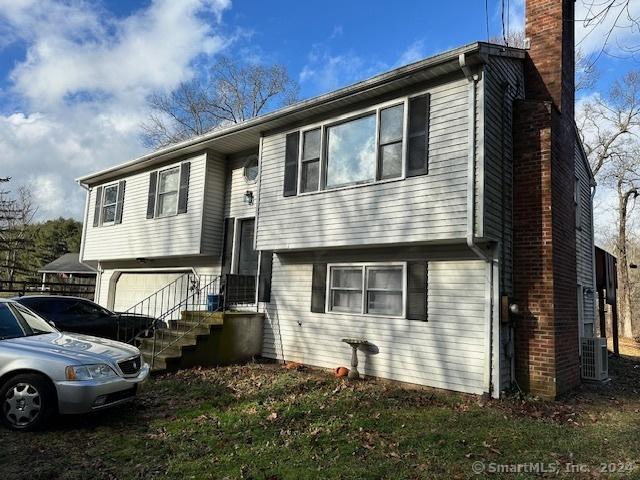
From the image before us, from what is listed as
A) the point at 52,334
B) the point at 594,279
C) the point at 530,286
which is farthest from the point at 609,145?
the point at 52,334

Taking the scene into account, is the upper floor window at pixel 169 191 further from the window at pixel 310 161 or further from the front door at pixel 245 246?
the window at pixel 310 161

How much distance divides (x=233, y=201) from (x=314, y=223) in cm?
386

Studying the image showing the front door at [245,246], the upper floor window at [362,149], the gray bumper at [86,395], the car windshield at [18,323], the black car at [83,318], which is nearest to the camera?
the gray bumper at [86,395]

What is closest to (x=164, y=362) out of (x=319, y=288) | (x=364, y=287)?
(x=319, y=288)

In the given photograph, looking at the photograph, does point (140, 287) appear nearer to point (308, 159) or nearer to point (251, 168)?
point (251, 168)

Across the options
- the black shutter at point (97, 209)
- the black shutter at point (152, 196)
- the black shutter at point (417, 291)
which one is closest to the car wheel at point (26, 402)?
the black shutter at point (417, 291)

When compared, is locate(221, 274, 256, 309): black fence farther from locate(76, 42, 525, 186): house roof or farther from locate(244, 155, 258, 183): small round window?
locate(76, 42, 525, 186): house roof

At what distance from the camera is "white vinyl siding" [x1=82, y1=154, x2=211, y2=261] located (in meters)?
12.5

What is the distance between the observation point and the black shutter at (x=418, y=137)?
8.15m

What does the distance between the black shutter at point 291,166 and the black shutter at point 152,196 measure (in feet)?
17.8

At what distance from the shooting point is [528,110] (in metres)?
8.61

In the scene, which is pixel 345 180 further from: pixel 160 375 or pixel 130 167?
pixel 130 167

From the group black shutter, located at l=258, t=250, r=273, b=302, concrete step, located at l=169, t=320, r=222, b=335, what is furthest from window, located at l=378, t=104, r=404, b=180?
concrete step, located at l=169, t=320, r=222, b=335

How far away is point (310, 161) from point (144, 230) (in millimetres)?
6619
